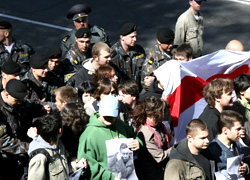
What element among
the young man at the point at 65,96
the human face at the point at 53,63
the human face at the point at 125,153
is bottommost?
the human face at the point at 125,153

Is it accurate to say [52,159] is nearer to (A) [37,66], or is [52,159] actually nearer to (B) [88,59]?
(A) [37,66]

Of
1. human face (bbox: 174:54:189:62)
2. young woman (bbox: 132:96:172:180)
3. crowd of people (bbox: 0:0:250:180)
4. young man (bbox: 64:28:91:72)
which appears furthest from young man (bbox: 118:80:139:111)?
young man (bbox: 64:28:91:72)

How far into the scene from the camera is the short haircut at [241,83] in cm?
782

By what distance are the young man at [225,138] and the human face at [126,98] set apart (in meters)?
1.41

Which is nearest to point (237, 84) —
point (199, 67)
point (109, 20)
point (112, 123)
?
point (199, 67)

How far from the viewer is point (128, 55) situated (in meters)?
9.36

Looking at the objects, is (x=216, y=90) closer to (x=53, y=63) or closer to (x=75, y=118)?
(x=75, y=118)

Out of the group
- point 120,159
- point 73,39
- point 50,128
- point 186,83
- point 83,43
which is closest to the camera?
point 50,128

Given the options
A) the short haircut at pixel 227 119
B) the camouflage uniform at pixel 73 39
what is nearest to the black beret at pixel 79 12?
the camouflage uniform at pixel 73 39

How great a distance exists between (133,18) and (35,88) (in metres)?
7.80

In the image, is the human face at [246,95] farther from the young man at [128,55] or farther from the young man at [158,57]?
the young man at [128,55]

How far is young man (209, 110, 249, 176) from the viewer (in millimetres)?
6742

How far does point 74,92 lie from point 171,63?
1.65m

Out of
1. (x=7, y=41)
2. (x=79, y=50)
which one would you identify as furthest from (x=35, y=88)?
(x=7, y=41)
